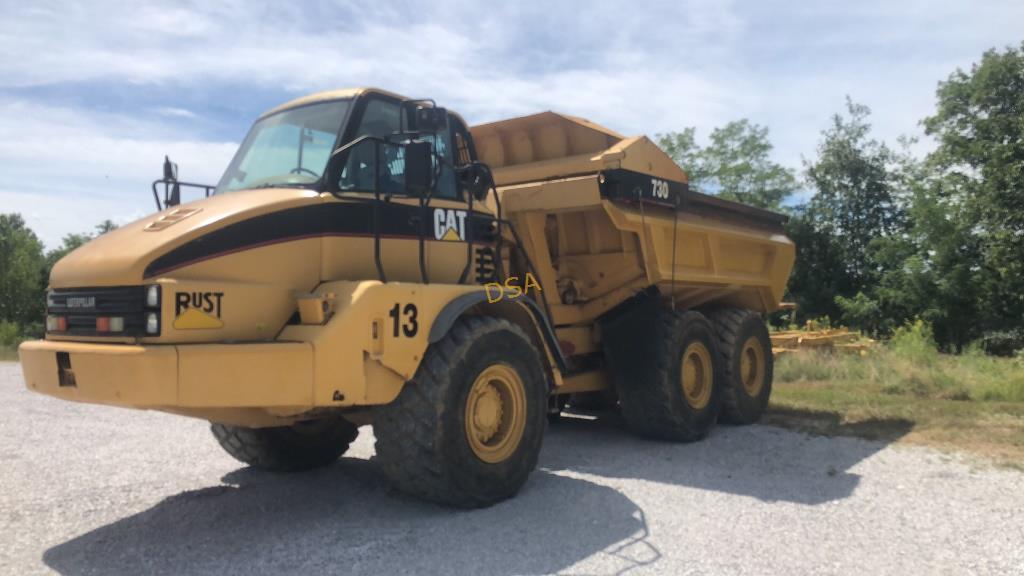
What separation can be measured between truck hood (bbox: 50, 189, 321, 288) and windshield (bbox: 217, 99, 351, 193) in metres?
0.27

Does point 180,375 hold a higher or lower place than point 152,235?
lower

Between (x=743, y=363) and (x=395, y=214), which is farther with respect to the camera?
(x=743, y=363)

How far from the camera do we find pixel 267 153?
5570 millimetres

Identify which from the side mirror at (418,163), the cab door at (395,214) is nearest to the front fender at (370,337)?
the cab door at (395,214)

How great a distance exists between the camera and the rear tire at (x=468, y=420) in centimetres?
488

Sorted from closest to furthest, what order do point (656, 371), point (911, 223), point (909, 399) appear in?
point (656, 371)
point (909, 399)
point (911, 223)

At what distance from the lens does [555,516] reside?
5102 millimetres

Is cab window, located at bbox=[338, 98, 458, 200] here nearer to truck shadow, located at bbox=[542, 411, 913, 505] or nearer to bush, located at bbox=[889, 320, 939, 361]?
truck shadow, located at bbox=[542, 411, 913, 505]

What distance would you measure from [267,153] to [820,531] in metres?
4.38

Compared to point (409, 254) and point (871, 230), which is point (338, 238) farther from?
point (871, 230)

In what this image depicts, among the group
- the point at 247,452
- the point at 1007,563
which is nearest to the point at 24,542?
the point at 247,452

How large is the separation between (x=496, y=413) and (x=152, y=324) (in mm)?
2296

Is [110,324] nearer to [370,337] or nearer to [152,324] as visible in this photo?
[152,324]

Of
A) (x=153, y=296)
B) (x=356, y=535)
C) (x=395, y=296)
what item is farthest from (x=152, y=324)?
(x=356, y=535)
